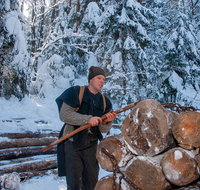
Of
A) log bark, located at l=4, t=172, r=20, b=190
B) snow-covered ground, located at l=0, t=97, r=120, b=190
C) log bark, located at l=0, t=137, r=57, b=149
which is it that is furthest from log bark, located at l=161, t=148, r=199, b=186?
log bark, located at l=0, t=137, r=57, b=149

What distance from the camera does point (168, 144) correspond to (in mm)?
1655

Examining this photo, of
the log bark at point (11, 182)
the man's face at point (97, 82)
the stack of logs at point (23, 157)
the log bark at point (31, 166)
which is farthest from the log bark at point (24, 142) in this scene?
the man's face at point (97, 82)

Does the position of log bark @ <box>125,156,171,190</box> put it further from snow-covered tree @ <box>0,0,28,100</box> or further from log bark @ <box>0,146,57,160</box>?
snow-covered tree @ <box>0,0,28,100</box>

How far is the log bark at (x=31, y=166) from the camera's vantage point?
3.71 m

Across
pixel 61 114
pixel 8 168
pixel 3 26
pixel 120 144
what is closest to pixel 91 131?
pixel 61 114

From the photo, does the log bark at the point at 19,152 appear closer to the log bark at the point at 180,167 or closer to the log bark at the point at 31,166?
the log bark at the point at 31,166

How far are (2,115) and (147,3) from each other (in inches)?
436

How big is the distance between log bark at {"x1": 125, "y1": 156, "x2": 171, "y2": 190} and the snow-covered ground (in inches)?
91.9

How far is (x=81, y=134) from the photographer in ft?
8.20

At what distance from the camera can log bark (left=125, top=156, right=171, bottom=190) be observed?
1.58 meters

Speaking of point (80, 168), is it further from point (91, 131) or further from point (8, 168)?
point (8, 168)

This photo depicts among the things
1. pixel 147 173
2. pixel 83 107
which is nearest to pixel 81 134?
pixel 83 107

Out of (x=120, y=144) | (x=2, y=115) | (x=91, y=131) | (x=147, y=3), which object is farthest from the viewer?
(x=147, y=3)

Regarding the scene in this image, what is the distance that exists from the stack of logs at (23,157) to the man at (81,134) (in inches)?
58.8
